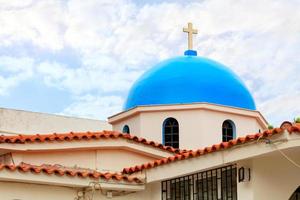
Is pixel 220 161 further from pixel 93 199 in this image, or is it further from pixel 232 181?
pixel 93 199

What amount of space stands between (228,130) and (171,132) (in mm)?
1708

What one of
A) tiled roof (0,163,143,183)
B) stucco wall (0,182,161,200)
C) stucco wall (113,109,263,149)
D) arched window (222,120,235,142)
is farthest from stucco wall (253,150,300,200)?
arched window (222,120,235,142)

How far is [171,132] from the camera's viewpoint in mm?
20406

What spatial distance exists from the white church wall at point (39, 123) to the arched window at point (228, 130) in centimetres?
1149

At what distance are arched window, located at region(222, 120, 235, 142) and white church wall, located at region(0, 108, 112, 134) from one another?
37.7ft

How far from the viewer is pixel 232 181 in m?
12.8

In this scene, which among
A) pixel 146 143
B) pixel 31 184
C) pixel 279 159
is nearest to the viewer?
pixel 279 159

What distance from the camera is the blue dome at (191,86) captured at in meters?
20.4

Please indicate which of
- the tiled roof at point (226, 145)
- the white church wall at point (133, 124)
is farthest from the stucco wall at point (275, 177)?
the white church wall at point (133, 124)

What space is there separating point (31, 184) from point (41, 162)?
97.2 inches

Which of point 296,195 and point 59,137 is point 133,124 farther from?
point 296,195

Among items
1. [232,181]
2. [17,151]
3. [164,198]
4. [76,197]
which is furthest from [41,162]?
[232,181]

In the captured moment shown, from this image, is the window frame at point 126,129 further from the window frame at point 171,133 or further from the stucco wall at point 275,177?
the stucco wall at point 275,177

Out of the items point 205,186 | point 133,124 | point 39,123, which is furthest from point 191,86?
point 39,123
